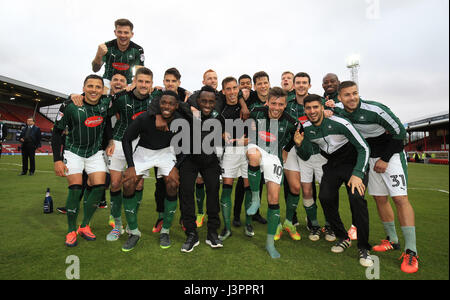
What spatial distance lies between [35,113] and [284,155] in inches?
1788

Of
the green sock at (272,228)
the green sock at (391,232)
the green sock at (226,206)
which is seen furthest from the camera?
the green sock at (226,206)

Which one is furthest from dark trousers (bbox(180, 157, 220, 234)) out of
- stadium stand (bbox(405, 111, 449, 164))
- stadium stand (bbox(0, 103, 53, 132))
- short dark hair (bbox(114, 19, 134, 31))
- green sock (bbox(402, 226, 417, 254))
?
stadium stand (bbox(0, 103, 53, 132))

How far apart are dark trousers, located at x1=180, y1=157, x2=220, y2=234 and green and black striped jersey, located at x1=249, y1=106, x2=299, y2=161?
75 cm

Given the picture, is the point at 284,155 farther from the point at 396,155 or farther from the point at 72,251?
the point at 72,251

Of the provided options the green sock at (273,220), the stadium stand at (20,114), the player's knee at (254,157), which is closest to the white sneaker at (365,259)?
the green sock at (273,220)

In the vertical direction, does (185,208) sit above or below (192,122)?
below

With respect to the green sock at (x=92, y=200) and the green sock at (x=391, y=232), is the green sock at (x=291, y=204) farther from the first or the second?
the green sock at (x=92, y=200)

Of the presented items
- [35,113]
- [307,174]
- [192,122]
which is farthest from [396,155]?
[35,113]

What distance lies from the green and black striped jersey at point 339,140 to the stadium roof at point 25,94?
33.7 m

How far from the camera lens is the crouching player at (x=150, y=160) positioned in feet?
10.2

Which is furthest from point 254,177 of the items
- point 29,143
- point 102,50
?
point 29,143
